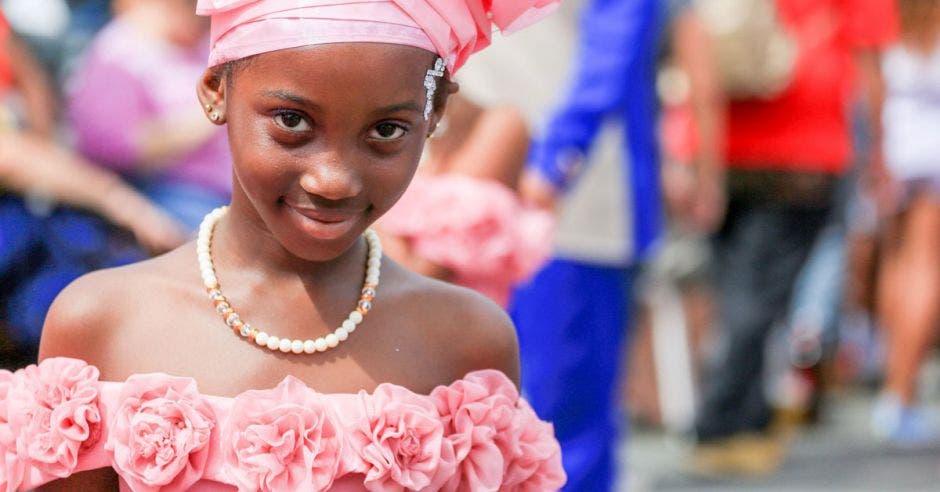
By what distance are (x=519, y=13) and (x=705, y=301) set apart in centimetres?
632

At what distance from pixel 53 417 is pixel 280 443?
323mm

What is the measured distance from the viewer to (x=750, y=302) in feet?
22.5

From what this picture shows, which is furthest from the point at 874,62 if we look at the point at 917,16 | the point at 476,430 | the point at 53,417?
the point at 53,417

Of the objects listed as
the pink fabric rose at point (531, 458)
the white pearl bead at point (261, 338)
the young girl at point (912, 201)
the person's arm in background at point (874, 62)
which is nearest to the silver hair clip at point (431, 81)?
the white pearl bead at point (261, 338)

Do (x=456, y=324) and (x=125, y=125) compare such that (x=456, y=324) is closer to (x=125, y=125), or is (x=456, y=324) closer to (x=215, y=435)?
(x=215, y=435)

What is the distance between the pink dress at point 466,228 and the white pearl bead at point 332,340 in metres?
1.19

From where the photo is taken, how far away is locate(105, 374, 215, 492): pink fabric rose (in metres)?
2.18

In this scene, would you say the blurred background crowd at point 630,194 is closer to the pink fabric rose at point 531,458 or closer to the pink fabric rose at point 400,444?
the pink fabric rose at point 531,458

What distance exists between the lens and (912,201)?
24.5 feet

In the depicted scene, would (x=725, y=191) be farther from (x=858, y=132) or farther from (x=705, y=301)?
(x=705, y=301)

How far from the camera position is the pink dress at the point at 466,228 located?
11.6ft

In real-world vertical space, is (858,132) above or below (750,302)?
above

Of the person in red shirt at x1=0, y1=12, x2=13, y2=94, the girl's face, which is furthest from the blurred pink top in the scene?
the girl's face

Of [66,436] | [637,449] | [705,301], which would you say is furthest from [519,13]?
[705,301]
